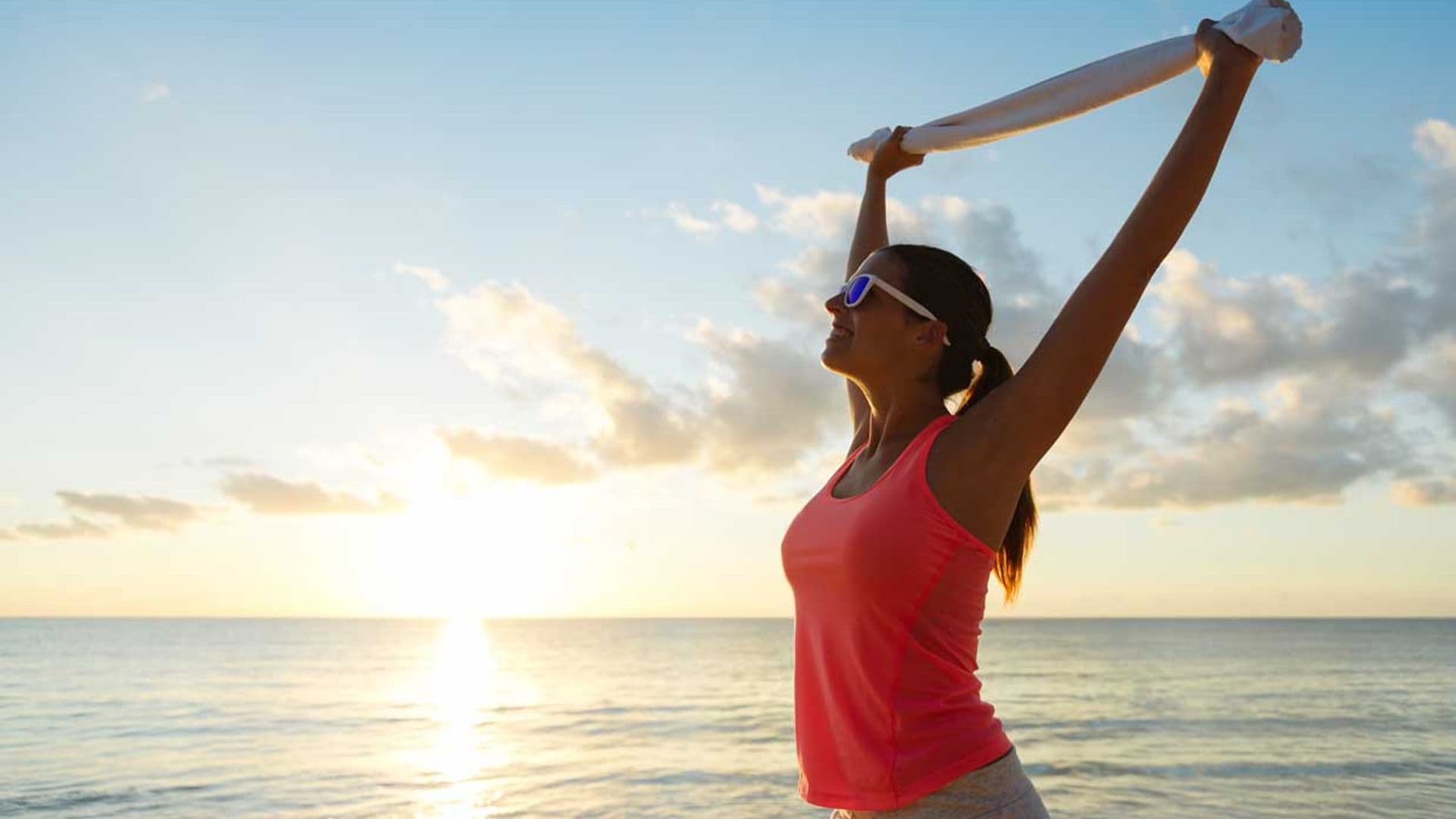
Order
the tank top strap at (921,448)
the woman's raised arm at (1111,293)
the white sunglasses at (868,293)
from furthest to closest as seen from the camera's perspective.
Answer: the white sunglasses at (868,293) < the tank top strap at (921,448) < the woman's raised arm at (1111,293)

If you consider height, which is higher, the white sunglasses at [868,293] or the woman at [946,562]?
the white sunglasses at [868,293]

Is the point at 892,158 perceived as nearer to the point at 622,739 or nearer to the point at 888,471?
the point at 888,471

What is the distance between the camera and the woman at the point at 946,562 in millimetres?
1904

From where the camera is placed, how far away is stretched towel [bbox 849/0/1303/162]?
192 cm

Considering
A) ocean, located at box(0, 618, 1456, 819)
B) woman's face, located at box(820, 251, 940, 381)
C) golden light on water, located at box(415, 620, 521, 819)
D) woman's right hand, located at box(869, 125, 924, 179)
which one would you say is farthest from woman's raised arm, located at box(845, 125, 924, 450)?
golden light on water, located at box(415, 620, 521, 819)

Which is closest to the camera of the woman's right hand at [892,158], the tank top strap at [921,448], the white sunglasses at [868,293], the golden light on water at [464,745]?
the tank top strap at [921,448]

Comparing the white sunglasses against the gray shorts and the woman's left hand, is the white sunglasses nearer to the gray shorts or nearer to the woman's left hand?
the woman's left hand

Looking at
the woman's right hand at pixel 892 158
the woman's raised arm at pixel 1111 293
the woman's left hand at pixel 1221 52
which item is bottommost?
the woman's raised arm at pixel 1111 293

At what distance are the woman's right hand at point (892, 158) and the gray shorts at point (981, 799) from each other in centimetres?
159

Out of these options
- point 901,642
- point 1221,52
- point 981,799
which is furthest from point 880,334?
point 981,799

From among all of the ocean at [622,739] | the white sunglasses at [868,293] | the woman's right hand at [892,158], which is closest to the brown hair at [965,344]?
the white sunglasses at [868,293]

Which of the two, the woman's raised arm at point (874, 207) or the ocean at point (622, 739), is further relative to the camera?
the ocean at point (622, 739)

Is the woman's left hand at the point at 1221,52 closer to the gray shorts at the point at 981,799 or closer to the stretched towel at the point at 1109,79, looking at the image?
the stretched towel at the point at 1109,79

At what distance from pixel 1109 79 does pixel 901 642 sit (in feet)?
3.70
